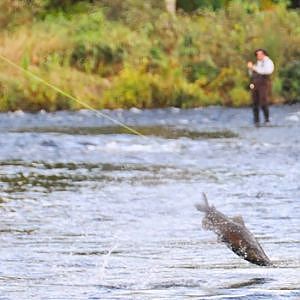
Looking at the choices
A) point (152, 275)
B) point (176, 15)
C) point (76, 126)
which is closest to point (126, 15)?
point (176, 15)

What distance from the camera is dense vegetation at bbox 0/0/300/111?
33375 mm

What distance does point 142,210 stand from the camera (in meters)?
13.3

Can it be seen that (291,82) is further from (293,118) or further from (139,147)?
(139,147)

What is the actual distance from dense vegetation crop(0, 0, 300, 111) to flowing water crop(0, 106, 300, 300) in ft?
24.0

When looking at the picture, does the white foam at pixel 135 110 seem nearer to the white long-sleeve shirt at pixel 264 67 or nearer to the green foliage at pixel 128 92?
the green foliage at pixel 128 92

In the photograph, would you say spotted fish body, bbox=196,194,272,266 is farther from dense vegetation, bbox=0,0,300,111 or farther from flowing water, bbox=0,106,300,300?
dense vegetation, bbox=0,0,300,111

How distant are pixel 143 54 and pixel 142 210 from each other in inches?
891

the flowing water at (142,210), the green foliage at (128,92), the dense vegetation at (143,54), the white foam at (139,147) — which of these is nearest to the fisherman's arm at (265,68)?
the flowing water at (142,210)

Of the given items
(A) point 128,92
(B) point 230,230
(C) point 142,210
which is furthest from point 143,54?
(B) point 230,230

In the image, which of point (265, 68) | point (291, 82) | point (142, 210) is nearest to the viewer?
point (142, 210)

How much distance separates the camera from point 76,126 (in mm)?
27016

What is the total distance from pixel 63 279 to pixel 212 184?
21.7ft

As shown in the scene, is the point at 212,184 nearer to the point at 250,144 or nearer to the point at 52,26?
the point at 250,144

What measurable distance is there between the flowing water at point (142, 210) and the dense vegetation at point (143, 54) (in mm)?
7328
